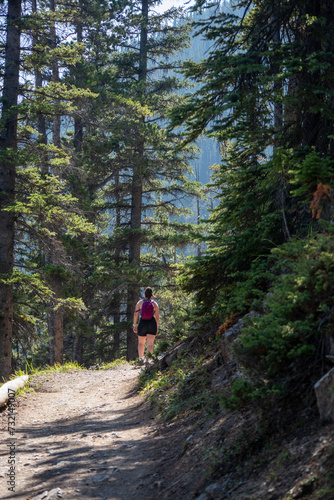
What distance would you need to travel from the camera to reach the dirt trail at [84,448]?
4.38m

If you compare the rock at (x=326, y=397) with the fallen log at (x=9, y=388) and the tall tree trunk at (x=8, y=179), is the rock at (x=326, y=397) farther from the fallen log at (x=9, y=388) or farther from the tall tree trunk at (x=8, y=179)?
the tall tree trunk at (x=8, y=179)

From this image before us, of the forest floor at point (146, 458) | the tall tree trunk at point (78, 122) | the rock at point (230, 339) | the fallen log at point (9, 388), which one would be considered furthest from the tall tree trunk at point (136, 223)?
the rock at point (230, 339)

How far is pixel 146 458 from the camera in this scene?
5.18 metres

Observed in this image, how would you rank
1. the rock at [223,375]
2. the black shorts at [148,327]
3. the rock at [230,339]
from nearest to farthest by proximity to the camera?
the rock at [223,375] → the rock at [230,339] → the black shorts at [148,327]

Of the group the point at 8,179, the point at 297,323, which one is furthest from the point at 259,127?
the point at 8,179

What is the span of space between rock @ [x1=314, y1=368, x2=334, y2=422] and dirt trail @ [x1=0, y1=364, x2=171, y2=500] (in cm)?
192

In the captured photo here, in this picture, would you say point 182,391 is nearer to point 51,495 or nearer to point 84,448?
point 84,448

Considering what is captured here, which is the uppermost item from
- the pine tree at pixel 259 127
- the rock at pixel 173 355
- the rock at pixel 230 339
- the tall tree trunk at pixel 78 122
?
the tall tree trunk at pixel 78 122

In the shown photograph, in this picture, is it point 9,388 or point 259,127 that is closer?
point 259,127

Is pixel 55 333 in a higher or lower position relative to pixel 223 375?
lower

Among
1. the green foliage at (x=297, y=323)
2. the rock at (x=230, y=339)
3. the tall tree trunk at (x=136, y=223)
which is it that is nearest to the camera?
the green foliage at (x=297, y=323)

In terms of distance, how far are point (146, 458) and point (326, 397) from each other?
2.86m

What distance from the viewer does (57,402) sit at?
9.57 meters

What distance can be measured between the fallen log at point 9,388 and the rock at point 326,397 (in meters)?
6.55
